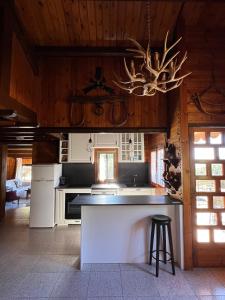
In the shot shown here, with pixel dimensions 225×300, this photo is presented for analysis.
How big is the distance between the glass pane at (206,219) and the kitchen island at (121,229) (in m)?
0.31

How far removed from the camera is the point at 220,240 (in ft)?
9.68

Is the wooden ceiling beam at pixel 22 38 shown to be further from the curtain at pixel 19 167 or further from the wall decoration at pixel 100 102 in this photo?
the curtain at pixel 19 167

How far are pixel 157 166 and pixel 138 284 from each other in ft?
9.98

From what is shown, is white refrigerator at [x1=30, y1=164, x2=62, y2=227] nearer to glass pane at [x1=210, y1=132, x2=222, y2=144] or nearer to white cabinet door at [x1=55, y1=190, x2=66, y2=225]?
white cabinet door at [x1=55, y1=190, x2=66, y2=225]

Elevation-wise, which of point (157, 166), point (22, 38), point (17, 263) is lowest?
point (17, 263)

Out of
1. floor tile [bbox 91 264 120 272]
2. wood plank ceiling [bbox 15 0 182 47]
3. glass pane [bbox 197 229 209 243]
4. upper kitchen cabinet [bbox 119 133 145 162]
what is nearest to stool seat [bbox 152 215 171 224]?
glass pane [bbox 197 229 209 243]

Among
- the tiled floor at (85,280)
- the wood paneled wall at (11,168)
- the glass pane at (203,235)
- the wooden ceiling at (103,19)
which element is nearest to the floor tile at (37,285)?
the tiled floor at (85,280)

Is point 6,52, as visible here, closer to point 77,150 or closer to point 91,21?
point 91,21

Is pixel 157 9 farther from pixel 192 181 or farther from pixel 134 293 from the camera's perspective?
pixel 134 293

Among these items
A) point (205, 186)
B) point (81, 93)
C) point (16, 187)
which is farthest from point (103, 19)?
point (16, 187)

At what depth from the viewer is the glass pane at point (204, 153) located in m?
3.06

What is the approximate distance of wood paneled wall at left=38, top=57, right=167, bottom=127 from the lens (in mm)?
3570

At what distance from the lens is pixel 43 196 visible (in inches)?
188

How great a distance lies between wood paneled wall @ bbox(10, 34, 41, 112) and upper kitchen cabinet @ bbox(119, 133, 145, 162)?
257 cm
